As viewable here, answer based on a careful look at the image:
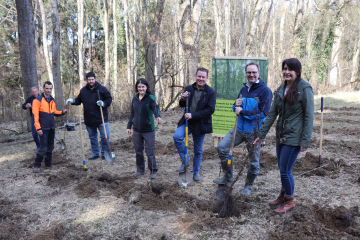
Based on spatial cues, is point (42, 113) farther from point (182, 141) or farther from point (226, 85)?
point (226, 85)

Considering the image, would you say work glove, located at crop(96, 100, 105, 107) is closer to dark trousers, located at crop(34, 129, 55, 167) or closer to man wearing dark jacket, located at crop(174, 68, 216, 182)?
dark trousers, located at crop(34, 129, 55, 167)

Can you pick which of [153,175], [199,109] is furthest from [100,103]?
[199,109]

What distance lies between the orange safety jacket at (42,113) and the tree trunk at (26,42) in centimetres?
395

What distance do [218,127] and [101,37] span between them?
29.8m

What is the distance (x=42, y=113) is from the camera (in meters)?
5.46

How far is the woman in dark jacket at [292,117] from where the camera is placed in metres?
3.03

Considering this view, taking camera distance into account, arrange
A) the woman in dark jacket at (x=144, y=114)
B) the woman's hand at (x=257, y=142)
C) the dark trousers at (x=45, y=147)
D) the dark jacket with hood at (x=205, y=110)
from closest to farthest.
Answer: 1. the woman's hand at (x=257, y=142)
2. the dark jacket with hood at (x=205, y=110)
3. the woman in dark jacket at (x=144, y=114)
4. the dark trousers at (x=45, y=147)

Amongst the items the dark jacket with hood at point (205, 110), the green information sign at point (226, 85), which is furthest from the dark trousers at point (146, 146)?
the green information sign at point (226, 85)

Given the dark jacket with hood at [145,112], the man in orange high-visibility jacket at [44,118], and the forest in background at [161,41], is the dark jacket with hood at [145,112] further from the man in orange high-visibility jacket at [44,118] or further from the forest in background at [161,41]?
the forest in background at [161,41]

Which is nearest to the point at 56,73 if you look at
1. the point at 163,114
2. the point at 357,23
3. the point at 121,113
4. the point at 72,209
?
the point at 121,113

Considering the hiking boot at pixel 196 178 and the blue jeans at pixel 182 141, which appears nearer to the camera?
the blue jeans at pixel 182 141

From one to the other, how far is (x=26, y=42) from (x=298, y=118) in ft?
29.4

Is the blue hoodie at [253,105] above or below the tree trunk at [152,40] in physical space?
below

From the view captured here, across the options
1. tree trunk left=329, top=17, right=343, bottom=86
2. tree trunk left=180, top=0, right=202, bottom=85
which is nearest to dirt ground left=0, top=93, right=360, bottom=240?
tree trunk left=180, top=0, right=202, bottom=85
